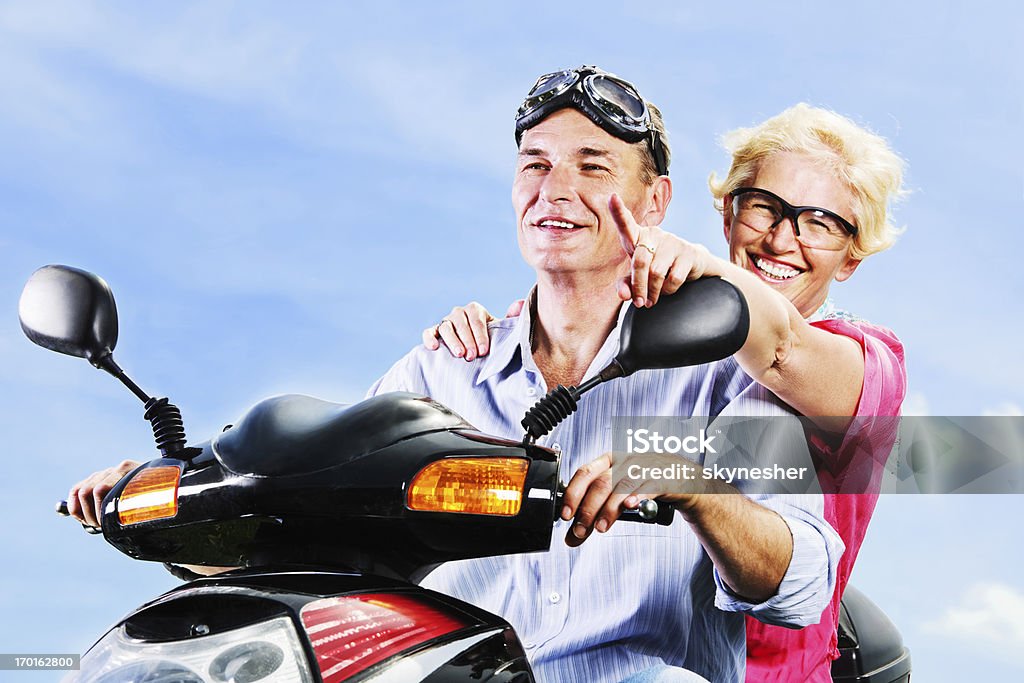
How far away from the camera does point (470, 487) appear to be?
40.9 inches

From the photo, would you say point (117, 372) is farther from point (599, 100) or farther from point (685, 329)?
point (599, 100)

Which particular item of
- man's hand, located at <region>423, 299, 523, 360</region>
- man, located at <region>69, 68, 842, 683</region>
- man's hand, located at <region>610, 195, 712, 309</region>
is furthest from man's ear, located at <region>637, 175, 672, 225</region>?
man's hand, located at <region>610, 195, 712, 309</region>

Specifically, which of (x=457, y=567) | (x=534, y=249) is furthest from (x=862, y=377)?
(x=457, y=567)

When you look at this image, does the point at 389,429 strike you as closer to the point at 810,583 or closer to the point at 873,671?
the point at 810,583

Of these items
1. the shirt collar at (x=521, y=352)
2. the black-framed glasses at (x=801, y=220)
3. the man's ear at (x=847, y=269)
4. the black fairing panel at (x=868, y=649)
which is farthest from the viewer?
the man's ear at (x=847, y=269)

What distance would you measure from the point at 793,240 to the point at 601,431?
762mm

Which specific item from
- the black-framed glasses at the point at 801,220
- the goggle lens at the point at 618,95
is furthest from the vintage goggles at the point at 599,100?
the black-framed glasses at the point at 801,220

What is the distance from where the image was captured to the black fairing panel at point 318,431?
1.06m

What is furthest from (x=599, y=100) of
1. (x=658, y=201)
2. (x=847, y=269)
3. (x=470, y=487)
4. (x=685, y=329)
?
(x=470, y=487)

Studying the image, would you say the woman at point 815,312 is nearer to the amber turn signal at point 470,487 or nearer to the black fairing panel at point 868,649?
the black fairing panel at point 868,649

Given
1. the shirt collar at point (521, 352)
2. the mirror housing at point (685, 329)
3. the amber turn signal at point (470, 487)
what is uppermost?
the shirt collar at point (521, 352)

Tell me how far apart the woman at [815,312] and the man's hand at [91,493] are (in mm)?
995

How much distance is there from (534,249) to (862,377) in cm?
77

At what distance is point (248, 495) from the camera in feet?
3.54
